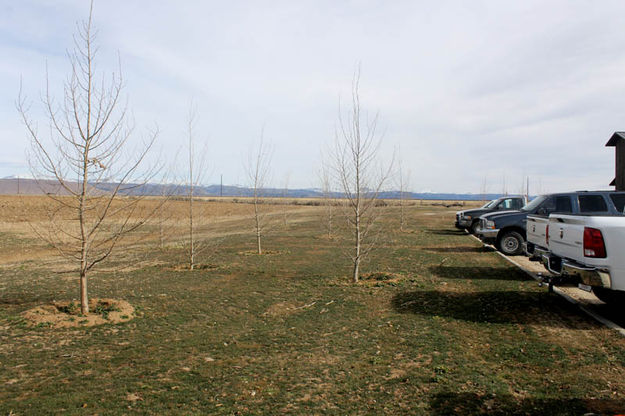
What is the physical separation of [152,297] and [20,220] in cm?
2766

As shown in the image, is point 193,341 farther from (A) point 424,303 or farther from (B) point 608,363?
(B) point 608,363

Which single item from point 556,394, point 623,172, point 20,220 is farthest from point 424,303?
point 20,220

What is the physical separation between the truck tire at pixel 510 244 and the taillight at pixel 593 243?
8.25 meters

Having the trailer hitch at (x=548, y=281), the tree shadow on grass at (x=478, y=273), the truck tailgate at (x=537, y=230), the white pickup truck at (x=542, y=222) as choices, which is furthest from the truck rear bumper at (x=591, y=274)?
the tree shadow on grass at (x=478, y=273)

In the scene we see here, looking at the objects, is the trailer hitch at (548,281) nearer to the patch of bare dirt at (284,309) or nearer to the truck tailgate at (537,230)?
the truck tailgate at (537,230)

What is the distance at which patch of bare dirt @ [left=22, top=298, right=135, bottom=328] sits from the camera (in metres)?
6.56

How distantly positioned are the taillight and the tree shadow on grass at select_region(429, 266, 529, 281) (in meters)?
4.15

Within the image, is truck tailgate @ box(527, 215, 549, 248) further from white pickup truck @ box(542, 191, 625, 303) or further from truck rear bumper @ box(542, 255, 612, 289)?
truck rear bumper @ box(542, 255, 612, 289)

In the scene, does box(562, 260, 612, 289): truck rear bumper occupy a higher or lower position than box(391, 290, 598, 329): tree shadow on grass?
higher

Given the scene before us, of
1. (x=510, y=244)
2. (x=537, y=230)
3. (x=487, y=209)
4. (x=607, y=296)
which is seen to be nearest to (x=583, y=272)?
(x=607, y=296)

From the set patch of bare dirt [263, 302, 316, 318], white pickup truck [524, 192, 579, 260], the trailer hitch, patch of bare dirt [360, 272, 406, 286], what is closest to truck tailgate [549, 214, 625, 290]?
the trailer hitch

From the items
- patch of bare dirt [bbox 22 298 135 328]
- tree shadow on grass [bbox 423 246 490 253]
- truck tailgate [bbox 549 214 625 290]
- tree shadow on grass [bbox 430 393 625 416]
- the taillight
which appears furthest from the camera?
tree shadow on grass [bbox 423 246 490 253]

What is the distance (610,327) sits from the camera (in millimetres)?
6098

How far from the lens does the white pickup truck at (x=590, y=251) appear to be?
567 centimetres
